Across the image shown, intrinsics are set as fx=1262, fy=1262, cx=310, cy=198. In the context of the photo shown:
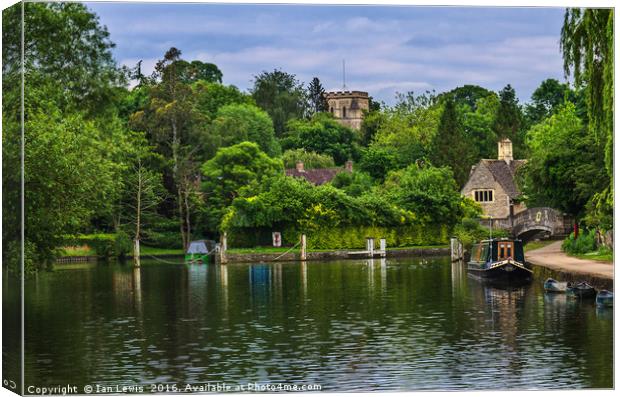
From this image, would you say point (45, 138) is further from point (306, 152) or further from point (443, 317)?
point (443, 317)

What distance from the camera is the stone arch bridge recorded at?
106 ft

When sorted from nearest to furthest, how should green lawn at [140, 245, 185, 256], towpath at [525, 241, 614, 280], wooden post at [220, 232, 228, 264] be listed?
towpath at [525, 241, 614, 280], green lawn at [140, 245, 185, 256], wooden post at [220, 232, 228, 264]

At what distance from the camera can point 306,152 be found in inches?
866

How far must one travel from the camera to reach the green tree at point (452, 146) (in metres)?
19.9

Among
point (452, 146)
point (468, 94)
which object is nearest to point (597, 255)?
point (452, 146)

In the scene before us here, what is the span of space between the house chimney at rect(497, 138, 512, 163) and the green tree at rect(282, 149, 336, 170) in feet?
10.4

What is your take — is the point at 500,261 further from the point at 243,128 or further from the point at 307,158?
the point at 307,158

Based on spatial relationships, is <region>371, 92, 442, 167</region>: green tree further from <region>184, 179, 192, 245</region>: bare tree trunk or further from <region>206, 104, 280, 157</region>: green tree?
<region>184, 179, 192, 245</region>: bare tree trunk

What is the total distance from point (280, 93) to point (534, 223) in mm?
16328

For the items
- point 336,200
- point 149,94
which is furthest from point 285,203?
point 149,94

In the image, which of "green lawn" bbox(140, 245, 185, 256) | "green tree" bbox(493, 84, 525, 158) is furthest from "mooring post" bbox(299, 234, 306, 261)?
"green tree" bbox(493, 84, 525, 158)

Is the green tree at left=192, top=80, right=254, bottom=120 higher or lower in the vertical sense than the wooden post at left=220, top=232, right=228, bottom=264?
higher

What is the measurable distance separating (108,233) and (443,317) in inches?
531

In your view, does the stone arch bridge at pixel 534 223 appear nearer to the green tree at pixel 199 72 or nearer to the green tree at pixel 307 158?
the green tree at pixel 307 158
